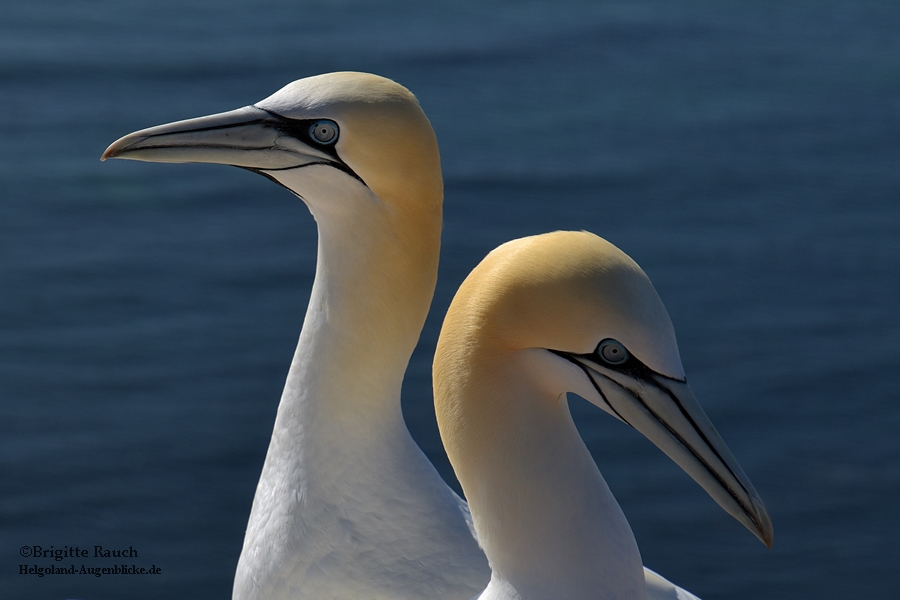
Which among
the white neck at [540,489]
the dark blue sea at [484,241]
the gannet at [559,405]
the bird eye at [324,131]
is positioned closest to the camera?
the gannet at [559,405]

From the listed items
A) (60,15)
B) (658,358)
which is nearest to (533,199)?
(60,15)

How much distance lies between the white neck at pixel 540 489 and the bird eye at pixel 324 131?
82cm

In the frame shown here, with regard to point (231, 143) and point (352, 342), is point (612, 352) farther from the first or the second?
point (231, 143)

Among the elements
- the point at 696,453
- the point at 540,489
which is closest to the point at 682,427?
the point at 696,453

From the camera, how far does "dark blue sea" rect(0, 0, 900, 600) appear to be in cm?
491

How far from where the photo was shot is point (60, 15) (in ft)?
26.5

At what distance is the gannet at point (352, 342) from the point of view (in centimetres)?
303

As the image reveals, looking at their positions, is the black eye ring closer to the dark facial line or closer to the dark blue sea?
the dark facial line

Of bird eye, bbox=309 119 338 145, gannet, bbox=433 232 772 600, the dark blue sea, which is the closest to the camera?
→ gannet, bbox=433 232 772 600

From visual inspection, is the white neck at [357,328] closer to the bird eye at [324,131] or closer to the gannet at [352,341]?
the gannet at [352,341]

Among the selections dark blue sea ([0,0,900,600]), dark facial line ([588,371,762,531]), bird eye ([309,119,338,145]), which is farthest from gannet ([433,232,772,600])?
dark blue sea ([0,0,900,600])

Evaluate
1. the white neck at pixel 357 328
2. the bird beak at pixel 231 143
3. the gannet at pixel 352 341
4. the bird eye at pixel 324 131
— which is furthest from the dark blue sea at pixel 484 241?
the bird eye at pixel 324 131

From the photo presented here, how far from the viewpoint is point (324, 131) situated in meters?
3.03

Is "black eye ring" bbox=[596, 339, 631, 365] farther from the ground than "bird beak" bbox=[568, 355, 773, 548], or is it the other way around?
"black eye ring" bbox=[596, 339, 631, 365]
